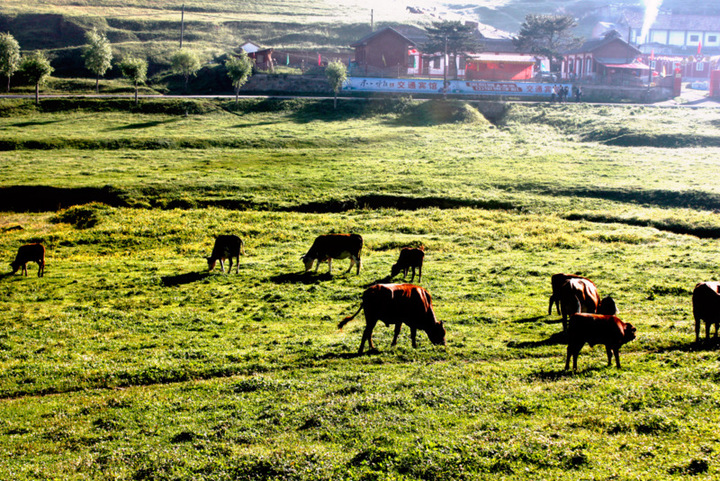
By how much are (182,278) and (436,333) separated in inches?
600

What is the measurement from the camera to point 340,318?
2316cm

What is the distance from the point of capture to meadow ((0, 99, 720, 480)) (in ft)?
44.0

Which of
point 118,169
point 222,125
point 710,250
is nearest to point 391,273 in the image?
point 710,250

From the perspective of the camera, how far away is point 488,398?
51.5ft

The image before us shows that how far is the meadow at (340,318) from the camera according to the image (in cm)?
1340

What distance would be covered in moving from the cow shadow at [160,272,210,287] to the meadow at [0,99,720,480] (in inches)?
7.4

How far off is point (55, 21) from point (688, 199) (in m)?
127

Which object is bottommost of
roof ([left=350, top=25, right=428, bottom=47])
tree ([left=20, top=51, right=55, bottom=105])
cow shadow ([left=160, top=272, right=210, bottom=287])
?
cow shadow ([left=160, top=272, right=210, bottom=287])

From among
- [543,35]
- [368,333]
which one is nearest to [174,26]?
[543,35]

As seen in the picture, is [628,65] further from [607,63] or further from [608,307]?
[608,307]

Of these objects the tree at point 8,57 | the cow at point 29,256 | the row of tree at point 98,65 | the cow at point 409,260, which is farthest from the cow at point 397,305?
the tree at point 8,57

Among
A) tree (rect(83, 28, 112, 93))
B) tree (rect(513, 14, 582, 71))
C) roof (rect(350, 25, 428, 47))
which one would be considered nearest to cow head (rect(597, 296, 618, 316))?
tree (rect(83, 28, 112, 93))

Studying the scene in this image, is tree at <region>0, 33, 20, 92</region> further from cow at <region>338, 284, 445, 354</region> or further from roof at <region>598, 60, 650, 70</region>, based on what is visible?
roof at <region>598, 60, 650, 70</region>

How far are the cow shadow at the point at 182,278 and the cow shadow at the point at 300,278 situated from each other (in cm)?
359
